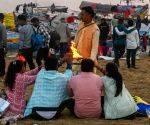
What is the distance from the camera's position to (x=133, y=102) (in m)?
8.68

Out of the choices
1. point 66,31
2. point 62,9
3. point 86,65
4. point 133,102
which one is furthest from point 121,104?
point 62,9

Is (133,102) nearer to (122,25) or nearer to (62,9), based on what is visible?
(122,25)

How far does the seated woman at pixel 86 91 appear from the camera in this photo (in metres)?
8.51

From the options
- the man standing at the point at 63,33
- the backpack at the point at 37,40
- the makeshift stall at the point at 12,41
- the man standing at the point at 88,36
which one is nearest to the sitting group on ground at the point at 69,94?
the man standing at the point at 88,36

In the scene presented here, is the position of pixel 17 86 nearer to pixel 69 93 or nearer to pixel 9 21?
pixel 69 93

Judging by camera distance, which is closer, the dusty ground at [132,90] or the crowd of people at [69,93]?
the dusty ground at [132,90]

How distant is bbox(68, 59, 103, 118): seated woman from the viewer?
8508mm

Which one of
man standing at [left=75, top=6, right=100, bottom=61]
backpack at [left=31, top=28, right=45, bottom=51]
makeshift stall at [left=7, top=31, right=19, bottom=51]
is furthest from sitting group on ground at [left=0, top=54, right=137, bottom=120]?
makeshift stall at [left=7, top=31, right=19, bottom=51]

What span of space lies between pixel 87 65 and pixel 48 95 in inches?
30.5

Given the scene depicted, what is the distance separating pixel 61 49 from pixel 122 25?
104 inches

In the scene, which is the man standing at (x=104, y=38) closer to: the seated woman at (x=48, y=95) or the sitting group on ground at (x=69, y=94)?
the sitting group on ground at (x=69, y=94)

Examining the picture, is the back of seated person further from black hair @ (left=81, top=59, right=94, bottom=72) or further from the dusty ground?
black hair @ (left=81, top=59, right=94, bottom=72)

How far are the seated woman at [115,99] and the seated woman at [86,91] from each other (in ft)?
0.45

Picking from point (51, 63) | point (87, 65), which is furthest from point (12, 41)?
point (87, 65)
